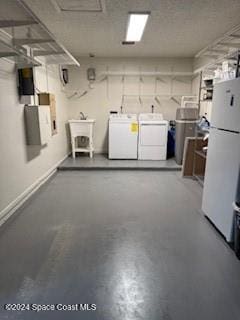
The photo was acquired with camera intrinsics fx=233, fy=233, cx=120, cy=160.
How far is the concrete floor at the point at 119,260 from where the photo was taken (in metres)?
1.58

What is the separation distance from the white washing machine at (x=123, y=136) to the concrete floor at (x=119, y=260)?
2266mm

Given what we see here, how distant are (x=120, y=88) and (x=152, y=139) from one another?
1746 millimetres

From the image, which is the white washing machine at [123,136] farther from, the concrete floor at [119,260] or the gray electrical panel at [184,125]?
the concrete floor at [119,260]

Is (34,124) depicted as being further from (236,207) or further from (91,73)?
(91,73)

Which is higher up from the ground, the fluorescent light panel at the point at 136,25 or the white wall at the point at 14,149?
the fluorescent light panel at the point at 136,25

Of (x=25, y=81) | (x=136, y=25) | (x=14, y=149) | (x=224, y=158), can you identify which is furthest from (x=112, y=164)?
(x=224, y=158)

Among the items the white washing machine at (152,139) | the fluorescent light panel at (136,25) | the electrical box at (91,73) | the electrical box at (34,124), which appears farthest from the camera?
the electrical box at (91,73)

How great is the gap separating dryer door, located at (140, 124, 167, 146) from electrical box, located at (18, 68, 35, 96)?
286cm

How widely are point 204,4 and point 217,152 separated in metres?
1.74

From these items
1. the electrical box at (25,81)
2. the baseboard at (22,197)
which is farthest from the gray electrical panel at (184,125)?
the electrical box at (25,81)

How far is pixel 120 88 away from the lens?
20.5 ft

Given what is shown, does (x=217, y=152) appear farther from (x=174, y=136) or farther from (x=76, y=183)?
(x=174, y=136)

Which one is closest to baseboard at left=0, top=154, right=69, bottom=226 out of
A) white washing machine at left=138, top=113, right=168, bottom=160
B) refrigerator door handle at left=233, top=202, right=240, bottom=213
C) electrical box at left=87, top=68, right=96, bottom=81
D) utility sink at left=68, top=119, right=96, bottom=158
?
utility sink at left=68, top=119, right=96, bottom=158

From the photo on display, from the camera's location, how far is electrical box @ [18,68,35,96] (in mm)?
3197
